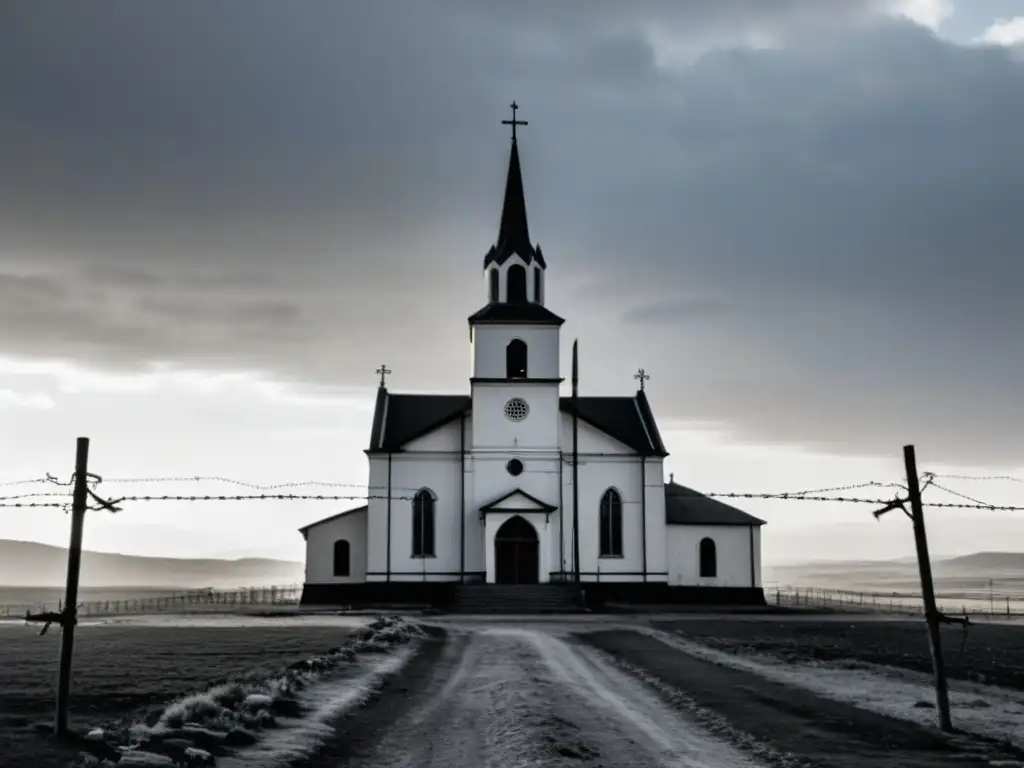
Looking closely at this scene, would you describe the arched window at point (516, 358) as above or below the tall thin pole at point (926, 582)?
above

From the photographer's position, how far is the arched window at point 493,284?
179 ft

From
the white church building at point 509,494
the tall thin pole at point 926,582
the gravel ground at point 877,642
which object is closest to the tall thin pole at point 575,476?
the white church building at point 509,494

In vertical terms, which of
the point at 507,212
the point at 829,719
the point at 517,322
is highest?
the point at 507,212

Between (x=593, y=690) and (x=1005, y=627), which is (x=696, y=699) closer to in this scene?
(x=593, y=690)

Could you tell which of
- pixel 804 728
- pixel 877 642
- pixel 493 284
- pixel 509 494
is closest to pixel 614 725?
pixel 804 728

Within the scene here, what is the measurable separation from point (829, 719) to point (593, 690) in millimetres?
4733

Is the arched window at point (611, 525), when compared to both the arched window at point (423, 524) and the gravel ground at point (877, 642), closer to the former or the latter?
the arched window at point (423, 524)

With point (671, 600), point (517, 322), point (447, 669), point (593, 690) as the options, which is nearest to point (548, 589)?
point (671, 600)

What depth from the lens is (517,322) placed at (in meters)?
53.1

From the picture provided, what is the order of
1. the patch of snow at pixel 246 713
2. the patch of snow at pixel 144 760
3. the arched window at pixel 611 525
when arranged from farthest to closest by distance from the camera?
the arched window at pixel 611 525
the patch of snow at pixel 246 713
the patch of snow at pixel 144 760

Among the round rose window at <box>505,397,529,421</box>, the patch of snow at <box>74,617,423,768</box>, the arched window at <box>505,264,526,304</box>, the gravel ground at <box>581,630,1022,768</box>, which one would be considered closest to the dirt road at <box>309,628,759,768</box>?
the gravel ground at <box>581,630,1022,768</box>

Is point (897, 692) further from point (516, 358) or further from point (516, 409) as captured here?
point (516, 358)

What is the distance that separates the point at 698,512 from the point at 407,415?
14.9m

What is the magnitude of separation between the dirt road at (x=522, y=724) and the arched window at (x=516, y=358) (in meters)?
28.6
